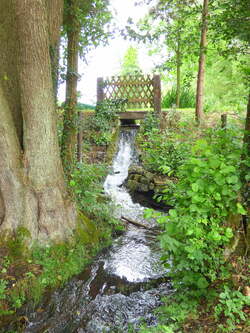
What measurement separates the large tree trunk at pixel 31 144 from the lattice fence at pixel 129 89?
7698 mm

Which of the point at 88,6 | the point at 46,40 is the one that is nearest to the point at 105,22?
the point at 88,6

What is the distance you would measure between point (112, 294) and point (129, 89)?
9241 millimetres

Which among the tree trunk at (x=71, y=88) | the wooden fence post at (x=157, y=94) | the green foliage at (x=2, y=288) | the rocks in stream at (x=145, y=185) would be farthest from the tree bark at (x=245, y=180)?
the wooden fence post at (x=157, y=94)

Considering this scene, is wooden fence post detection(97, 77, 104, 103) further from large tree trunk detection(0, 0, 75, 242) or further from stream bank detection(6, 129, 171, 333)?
large tree trunk detection(0, 0, 75, 242)

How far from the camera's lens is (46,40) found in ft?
11.4

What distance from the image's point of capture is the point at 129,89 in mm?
11281

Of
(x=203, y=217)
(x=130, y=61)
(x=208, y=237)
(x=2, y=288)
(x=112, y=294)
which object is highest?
(x=130, y=61)

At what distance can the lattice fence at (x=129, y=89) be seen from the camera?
36.3ft

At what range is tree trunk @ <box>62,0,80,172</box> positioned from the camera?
5.08 metres

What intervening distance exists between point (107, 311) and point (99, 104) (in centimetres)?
848

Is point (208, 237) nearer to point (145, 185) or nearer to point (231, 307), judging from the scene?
point (231, 307)

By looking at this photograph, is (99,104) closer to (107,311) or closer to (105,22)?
(105,22)

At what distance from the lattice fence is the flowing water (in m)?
7.27

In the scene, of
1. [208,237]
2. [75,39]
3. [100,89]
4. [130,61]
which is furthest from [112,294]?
[130,61]
